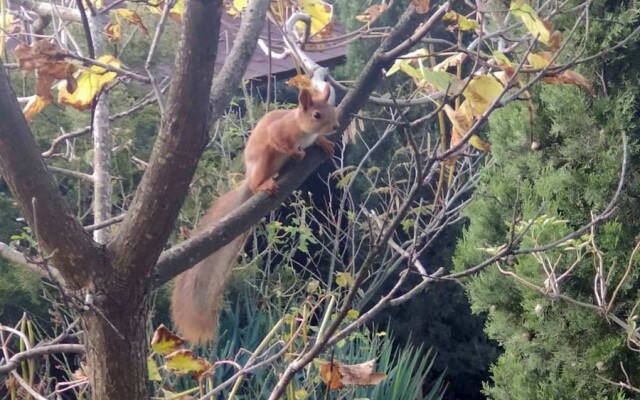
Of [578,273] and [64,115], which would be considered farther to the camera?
[64,115]

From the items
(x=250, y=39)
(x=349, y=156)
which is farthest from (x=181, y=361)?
(x=349, y=156)

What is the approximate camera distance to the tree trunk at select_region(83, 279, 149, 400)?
4.30 ft

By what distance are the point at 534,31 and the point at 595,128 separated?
4.78ft

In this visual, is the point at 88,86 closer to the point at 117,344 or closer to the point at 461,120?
the point at 117,344

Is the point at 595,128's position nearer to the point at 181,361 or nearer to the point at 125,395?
the point at 181,361

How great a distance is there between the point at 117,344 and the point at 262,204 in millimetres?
438

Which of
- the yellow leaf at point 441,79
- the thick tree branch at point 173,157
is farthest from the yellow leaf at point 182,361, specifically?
the yellow leaf at point 441,79

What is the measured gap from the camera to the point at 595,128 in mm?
2801

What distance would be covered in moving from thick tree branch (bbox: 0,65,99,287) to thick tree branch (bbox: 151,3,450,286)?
13 cm

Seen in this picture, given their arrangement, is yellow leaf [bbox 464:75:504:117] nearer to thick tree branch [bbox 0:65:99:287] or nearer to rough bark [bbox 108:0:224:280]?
rough bark [bbox 108:0:224:280]

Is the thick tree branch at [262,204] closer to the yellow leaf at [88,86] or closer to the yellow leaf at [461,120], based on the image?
the yellow leaf at [461,120]

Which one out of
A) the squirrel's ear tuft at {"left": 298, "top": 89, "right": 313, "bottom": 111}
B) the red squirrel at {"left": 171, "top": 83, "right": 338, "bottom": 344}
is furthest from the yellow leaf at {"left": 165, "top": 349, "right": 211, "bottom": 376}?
the squirrel's ear tuft at {"left": 298, "top": 89, "right": 313, "bottom": 111}

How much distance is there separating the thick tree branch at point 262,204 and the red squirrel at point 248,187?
0.25 meters

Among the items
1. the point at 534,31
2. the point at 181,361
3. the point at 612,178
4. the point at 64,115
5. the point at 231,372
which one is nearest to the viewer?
the point at 534,31
